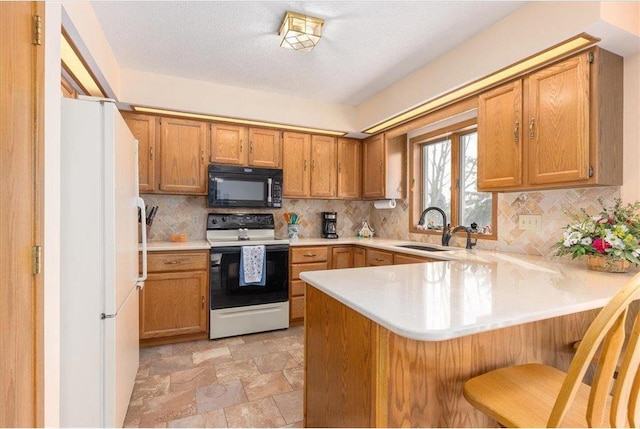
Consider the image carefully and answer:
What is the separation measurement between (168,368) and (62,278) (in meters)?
1.33

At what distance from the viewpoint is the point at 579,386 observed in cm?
96

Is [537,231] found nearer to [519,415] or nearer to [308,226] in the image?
[519,415]

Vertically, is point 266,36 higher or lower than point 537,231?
higher

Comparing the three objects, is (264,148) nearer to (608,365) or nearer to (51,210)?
(51,210)

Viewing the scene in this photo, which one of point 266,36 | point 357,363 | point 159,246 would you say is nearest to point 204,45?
point 266,36

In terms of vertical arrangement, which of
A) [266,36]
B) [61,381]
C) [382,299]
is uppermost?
[266,36]

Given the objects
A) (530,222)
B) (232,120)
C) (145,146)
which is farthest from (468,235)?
(145,146)

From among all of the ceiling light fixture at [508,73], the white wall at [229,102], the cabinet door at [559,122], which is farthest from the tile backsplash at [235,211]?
the cabinet door at [559,122]

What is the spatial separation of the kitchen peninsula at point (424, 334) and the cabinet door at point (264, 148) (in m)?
2.18

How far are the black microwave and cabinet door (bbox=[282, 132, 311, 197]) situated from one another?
168 millimetres

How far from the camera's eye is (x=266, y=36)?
2209 mm

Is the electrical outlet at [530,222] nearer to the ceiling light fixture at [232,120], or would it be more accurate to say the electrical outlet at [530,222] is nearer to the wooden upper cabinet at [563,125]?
the wooden upper cabinet at [563,125]

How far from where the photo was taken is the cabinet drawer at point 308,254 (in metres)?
3.24

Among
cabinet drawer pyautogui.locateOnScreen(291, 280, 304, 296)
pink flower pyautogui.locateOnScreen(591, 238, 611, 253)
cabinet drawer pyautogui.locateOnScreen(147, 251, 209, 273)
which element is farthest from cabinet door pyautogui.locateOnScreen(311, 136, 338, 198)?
pink flower pyautogui.locateOnScreen(591, 238, 611, 253)
